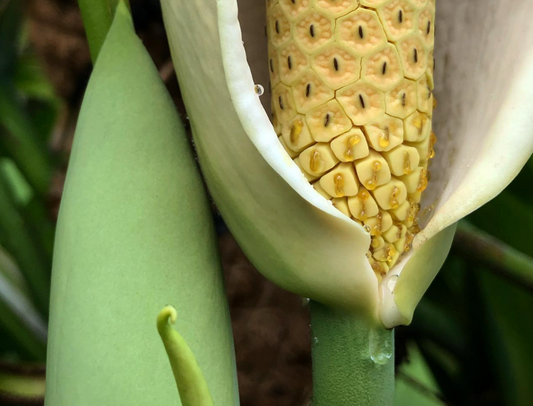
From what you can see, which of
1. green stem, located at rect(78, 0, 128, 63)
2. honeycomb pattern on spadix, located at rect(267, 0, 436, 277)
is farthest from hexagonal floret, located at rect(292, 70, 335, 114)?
green stem, located at rect(78, 0, 128, 63)

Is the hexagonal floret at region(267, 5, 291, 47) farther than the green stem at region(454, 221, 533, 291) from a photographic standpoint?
No

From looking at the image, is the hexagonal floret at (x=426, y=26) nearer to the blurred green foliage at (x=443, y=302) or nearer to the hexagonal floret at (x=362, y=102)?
the hexagonal floret at (x=362, y=102)

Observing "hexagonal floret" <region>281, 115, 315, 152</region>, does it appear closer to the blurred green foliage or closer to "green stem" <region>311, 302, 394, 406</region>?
"green stem" <region>311, 302, 394, 406</region>

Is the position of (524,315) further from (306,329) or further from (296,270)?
(296,270)

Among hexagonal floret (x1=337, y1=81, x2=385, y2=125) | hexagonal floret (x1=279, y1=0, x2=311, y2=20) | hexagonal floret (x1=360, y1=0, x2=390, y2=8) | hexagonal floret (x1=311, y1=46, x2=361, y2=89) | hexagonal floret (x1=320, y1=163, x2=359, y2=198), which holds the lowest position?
hexagonal floret (x1=320, y1=163, x2=359, y2=198)

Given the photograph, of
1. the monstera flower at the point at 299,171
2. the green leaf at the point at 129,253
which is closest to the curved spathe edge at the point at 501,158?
the monstera flower at the point at 299,171

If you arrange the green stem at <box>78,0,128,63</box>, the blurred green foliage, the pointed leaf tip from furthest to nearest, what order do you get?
the blurred green foliage
the green stem at <box>78,0,128,63</box>
the pointed leaf tip

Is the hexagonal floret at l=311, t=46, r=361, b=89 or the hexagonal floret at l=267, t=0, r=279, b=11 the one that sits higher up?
the hexagonal floret at l=267, t=0, r=279, b=11
